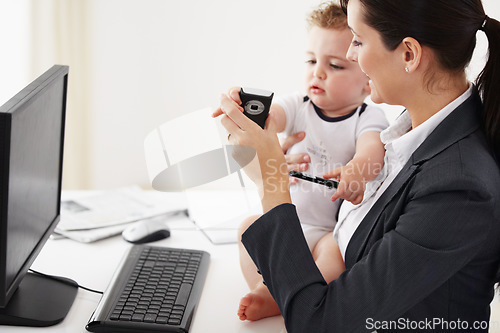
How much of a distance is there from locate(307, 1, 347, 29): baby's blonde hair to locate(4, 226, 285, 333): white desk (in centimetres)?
66

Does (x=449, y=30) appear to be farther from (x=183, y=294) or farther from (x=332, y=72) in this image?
(x=183, y=294)

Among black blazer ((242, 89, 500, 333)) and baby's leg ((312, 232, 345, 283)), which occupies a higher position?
black blazer ((242, 89, 500, 333))

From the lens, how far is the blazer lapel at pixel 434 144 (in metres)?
1.00

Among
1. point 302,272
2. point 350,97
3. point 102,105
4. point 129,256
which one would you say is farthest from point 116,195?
point 102,105

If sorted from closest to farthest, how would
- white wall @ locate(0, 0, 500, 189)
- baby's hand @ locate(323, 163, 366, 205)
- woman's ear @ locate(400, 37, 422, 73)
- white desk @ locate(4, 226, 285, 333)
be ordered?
woman's ear @ locate(400, 37, 422, 73) → white desk @ locate(4, 226, 285, 333) → baby's hand @ locate(323, 163, 366, 205) → white wall @ locate(0, 0, 500, 189)

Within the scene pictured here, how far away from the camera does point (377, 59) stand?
1.06 m

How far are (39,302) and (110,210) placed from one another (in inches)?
22.6

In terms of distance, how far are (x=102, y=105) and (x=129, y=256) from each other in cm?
195

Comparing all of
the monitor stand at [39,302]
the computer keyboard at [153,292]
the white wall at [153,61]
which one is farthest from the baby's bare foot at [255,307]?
the white wall at [153,61]

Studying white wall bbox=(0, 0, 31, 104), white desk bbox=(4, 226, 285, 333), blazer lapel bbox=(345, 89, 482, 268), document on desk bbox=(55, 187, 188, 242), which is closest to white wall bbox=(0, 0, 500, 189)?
white wall bbox=(0, 0, 31, 104)

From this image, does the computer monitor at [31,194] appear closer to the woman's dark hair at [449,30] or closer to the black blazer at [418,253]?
the black blazer at [418,253]

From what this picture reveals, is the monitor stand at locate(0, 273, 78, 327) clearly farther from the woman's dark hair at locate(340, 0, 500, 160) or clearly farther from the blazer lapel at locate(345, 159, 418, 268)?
the woman's dark hair at locate(340, 0, 500, 160)

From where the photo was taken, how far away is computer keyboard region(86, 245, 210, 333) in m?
1.06

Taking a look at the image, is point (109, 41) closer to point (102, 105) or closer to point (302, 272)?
point (102, 105)
